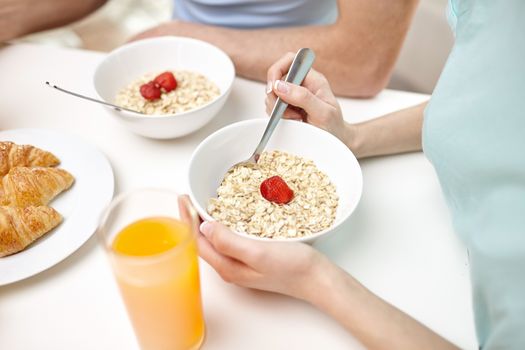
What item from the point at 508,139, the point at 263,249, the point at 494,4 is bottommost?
the point at 263,249

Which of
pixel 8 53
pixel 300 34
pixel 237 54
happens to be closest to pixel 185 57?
pixel 237 54

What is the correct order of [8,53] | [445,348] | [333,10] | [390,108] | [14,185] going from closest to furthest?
[445,348], [14,185], [390,108], [8,53], [333,10]

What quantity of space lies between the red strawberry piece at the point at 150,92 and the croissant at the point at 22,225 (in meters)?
0.33

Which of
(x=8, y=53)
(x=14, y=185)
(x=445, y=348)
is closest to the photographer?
(x=445, y=348)

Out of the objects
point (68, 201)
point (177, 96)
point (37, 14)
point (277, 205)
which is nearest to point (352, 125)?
point (277, 205)

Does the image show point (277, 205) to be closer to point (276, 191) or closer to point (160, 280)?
point (276, 191)

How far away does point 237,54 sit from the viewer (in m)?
1.21

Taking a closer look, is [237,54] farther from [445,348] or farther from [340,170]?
[445,348]

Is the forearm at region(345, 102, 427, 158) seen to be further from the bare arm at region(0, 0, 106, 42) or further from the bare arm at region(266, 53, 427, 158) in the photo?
the bare arm at region(0, 0, 106, 42)

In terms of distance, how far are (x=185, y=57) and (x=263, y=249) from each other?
2.09 feet

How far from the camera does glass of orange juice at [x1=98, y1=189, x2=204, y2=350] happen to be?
0.59m

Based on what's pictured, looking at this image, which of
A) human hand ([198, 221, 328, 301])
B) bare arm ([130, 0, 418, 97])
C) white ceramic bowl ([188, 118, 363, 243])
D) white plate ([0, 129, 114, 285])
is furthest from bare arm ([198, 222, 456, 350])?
bare arm ([130, 0, 418, 97])

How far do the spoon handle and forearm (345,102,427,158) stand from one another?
0.45 ft

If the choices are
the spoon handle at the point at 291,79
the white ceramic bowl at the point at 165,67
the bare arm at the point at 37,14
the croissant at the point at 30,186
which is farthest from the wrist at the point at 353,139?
the bare arm at the point at 37,14
